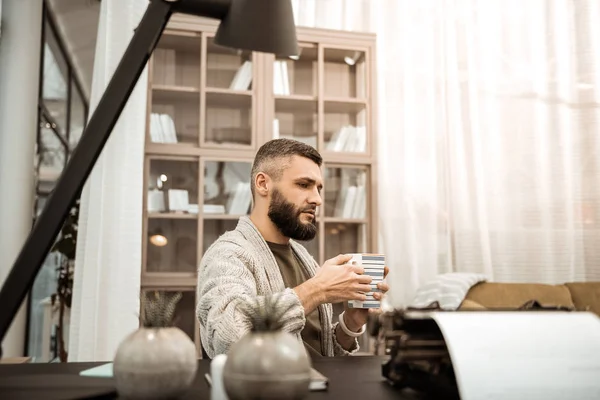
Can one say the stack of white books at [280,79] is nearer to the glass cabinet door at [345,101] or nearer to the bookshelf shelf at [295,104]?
the bookshelf shelf at [295,104]

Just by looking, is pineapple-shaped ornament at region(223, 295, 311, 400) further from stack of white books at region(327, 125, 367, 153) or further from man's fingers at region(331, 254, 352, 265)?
stack of white books at region(327, 125, 367, 153)

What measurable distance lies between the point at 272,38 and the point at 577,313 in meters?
0.59

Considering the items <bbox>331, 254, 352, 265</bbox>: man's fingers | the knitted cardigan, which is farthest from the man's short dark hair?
<bbox>331, 254, 352, 265</bbox>: man's fingers

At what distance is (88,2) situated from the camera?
13.4 ft

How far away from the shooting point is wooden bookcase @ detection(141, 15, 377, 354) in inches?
118

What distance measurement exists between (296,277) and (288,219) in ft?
0.62

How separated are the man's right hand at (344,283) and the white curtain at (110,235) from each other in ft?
5.36

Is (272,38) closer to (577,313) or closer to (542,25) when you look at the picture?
(577,313)

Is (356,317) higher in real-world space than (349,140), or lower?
lower

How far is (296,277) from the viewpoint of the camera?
5.79ft

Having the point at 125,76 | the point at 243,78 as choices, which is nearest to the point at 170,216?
the point at 243,78

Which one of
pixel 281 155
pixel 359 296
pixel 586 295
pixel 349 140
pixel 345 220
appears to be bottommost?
pixel 586 295

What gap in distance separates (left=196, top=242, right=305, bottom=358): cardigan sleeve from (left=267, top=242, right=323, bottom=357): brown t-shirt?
0.25 meters

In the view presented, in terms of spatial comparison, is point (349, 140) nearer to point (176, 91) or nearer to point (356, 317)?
point (176, 91)
